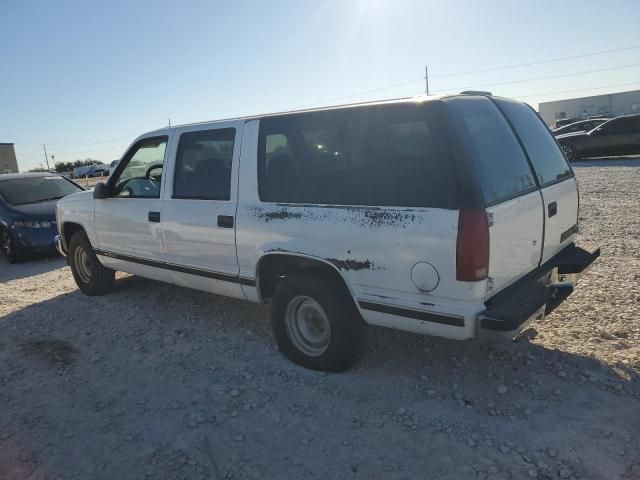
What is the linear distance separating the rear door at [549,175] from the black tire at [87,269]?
15.8 ft

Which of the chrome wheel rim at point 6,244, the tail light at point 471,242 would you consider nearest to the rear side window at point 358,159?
the tail light at point 471,242

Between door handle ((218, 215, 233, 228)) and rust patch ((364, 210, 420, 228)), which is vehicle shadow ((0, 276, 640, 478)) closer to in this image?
door handle ((218, 215, 233, 228))

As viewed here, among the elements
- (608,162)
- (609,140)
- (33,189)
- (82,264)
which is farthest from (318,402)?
(609,140)

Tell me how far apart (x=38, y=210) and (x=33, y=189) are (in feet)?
3.45

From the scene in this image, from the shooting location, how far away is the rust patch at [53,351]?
4.30 meters

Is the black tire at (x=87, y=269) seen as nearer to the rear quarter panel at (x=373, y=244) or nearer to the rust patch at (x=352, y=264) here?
the rear quarter panel at (x=373, y=244)

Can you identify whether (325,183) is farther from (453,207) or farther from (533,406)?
(533,406)

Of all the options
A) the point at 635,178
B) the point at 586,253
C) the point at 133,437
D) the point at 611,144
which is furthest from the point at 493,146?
the point at 611,144

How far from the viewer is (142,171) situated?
5191mm

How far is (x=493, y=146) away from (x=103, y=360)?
3.59m

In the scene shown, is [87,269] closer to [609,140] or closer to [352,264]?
[352,264]

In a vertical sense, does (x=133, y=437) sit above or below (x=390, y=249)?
below

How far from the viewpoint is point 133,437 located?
3084mm

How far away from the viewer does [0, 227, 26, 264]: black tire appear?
8695mm
